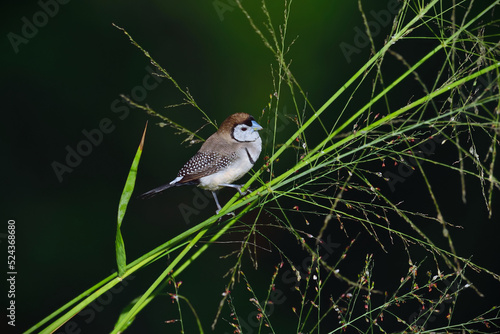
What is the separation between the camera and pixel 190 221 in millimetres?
2012

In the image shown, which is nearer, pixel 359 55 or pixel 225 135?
pixel 225 135

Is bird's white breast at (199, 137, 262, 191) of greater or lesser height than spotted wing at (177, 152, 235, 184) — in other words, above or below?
below

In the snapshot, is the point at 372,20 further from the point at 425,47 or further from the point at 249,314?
the point at 249,314

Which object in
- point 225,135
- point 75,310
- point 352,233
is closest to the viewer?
point 75,310

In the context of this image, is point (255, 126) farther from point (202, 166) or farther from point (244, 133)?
point (202, 166)

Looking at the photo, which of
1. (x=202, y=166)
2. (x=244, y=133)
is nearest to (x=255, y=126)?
(x=244, y=133)

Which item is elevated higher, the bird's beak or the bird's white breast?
the bird's beak

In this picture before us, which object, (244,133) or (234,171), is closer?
(234,171)

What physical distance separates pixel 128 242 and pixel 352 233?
84cm

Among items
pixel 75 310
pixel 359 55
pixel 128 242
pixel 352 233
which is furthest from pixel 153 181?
pixel 75 310

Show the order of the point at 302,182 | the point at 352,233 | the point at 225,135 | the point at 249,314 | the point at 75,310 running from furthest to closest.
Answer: the point at 352,233, the point at 249,314, the point at 225,135, the point at 302,182, the point at 75,310

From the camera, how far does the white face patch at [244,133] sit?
60.9 inches

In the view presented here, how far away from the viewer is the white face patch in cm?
155

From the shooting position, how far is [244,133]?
1572 millimetres
